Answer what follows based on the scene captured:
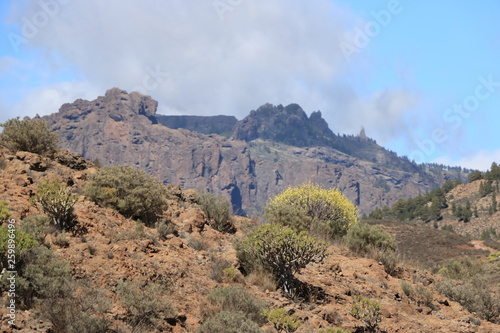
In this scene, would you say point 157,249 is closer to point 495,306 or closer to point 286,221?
point 286,221

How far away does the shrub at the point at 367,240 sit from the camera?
667 inches

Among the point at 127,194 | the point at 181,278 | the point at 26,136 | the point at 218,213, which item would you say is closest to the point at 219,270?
the point at 181,278

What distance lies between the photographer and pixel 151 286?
8.69m

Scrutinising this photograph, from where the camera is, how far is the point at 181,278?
10.1 m

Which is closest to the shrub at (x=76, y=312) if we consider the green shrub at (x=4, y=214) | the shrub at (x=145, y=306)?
the shrub at (x=145, y=306)

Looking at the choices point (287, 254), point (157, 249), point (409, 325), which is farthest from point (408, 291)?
point (157, 249)

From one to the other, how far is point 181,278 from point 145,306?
229 cm

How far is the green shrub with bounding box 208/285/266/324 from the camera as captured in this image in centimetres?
881

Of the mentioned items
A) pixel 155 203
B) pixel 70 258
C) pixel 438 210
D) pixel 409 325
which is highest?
pixel 438 210

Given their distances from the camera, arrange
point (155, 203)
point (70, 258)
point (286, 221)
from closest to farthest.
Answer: point (70, 258) < point (155, 203) < point (286, 221)

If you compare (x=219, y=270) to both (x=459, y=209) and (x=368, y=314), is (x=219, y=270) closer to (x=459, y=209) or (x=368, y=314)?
(x=368, y=314)

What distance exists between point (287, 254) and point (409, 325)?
3.56 metres

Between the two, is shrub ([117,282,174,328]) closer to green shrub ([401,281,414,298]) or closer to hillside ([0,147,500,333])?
hillside ([0,147,500,333])

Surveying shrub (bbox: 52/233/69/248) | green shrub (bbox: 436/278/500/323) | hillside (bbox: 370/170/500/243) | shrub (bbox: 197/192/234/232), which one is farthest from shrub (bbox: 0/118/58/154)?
hillside (bbox: 370/170/500/243)
